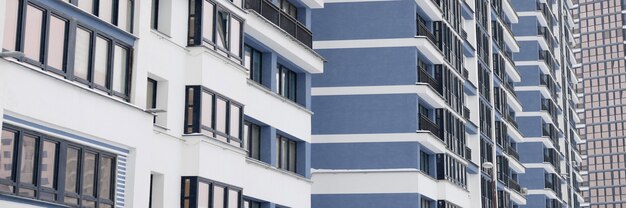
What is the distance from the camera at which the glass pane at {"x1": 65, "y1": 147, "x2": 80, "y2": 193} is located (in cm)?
2684

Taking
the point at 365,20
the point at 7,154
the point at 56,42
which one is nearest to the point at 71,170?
the point at 7,154

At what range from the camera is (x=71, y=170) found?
88.6ft

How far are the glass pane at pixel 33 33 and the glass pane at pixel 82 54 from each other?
5.41ft

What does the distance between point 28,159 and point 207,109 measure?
10263 millimetres

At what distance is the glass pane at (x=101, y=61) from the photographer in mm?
28422

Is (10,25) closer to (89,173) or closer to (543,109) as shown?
(89,173)

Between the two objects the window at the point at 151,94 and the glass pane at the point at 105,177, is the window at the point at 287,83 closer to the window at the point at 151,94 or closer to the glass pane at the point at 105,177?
the window at the point at 151,94

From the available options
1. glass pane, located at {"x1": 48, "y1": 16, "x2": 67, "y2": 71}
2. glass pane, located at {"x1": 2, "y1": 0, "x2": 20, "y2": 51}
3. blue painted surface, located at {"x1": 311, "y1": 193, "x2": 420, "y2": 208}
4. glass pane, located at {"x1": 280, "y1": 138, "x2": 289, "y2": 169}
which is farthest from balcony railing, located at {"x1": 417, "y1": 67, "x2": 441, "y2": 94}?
glass pane, located at {"x1": 2, "y1": 0, "x2": 20, "y2": 51}

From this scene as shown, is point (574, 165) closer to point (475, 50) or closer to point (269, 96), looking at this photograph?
point (475, 50)

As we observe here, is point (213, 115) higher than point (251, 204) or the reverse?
higher

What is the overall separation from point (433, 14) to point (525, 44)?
4016 cm

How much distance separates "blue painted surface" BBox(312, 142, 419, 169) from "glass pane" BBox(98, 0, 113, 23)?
27.0 m

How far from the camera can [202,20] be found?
1382 inches

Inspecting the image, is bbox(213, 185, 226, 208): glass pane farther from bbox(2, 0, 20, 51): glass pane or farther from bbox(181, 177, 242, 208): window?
bbox(2, 0, 20, 51): glass pane
